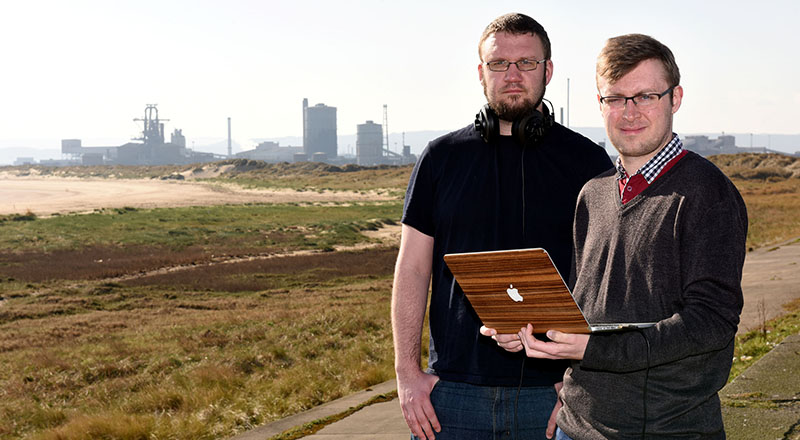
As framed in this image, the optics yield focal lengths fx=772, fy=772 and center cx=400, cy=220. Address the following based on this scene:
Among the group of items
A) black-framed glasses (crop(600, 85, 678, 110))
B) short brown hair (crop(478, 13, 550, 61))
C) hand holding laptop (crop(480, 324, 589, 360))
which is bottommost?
hand holding laptop (crop(480, 324, 589, 360))

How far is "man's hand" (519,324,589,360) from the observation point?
2.13m

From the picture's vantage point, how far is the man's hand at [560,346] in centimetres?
213

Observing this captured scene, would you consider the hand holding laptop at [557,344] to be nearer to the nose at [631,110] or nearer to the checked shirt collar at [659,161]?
the checked shirt collar at [659,161]

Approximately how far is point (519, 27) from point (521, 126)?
38cm

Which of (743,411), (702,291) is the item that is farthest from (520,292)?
(743,411)

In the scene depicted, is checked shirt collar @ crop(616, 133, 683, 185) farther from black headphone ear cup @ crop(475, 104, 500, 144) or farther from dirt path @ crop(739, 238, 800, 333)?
dirt path @ crop(739, 238, 800, 333)

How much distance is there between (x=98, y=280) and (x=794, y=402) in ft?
79.0

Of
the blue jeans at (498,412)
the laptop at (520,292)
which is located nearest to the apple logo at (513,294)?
the laptop at (520,292)

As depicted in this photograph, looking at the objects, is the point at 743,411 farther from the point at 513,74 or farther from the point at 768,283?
the point at 768,283

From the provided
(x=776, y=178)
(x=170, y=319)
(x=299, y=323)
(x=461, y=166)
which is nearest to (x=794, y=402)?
(x=461, y=166)

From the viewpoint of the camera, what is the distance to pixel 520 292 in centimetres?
219

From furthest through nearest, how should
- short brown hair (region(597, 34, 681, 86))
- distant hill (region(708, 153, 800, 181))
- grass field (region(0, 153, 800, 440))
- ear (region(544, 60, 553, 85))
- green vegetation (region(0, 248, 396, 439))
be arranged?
distant hill (region(708, 153, 800, 181))
grass field (region(0, 153, 800, 440))
green vegetation (region(0, 248, 396, 439))
ear (region(544, 60, 553, 85))
short brown hair (region(597, 34, 681, 86))

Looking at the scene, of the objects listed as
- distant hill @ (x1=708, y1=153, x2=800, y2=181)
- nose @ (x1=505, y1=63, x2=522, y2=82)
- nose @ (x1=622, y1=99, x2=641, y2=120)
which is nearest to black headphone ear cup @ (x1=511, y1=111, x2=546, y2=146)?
nose @ (x1=505, y1=63, x2=522, y2=82)

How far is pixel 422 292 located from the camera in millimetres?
3057
